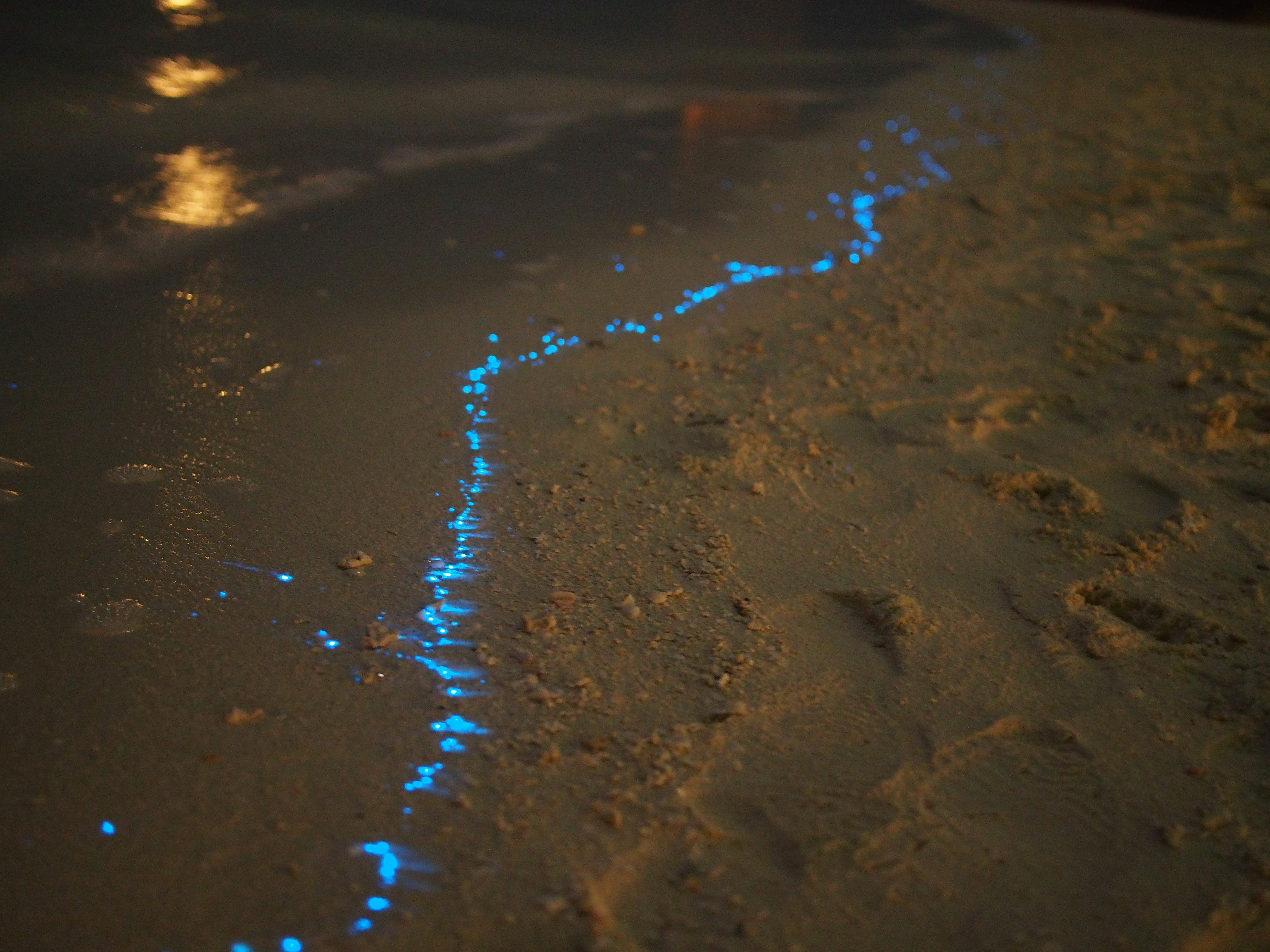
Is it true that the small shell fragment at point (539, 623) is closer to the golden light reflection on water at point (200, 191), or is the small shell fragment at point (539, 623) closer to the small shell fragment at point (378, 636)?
the small shell fragment at point (378, 636)

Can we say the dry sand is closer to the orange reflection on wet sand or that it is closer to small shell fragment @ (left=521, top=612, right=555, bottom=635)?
small shell fragment @ (left=521, top=612, right=555, bottom=635)

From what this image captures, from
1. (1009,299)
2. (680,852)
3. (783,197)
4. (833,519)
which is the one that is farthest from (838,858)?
(783,197)

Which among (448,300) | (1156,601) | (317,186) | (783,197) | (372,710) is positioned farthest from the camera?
(783,197)

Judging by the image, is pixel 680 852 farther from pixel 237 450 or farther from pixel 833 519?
pixel 237 450

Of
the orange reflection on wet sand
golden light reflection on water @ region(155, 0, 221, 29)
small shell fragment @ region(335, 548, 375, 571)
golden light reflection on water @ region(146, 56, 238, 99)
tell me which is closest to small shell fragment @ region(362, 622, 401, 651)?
small shell fragment @ region(335, 548, 375, 571)

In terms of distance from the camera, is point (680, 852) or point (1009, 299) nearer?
point (680, 852)

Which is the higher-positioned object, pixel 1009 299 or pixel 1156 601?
pixel 1009 299

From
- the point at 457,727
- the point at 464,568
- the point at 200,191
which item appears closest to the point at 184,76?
the point at 200,191
